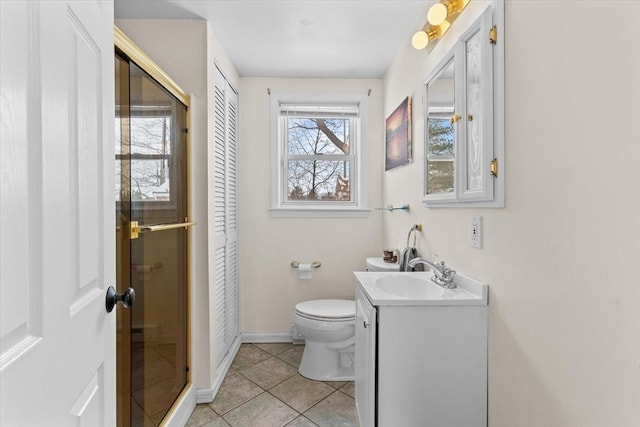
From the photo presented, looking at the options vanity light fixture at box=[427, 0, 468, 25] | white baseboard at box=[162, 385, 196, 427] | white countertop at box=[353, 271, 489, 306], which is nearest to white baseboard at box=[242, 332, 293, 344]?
white baseboard at box=[162, 385, 196, 427]

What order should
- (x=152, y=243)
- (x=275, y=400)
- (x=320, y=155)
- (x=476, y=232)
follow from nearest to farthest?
(x=476, y=232)
(x=152, y=243)
(x=275, y=400)
(x=320, y=155)

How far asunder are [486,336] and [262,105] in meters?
2.47

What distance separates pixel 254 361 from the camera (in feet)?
8.57

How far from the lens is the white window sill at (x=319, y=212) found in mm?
2965

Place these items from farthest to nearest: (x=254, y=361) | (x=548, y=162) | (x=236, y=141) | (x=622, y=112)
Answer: (x=236, y=141)
(x=254, y=361)
(x=548, y=162)
(x=622, y=112)

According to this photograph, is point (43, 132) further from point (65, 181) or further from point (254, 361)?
point (254, 361)

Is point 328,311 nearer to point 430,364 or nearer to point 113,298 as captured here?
point 430,364

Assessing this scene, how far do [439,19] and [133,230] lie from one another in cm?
161

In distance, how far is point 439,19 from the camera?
155cm

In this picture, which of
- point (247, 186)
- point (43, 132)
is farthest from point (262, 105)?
point (43, 132)

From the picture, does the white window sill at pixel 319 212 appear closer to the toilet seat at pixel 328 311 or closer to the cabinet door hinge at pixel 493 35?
the toilet seat at pixel 328 311

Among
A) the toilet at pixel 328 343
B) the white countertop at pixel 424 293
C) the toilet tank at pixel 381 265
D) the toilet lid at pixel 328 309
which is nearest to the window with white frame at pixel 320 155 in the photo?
the toilet tank at pixel 381 265

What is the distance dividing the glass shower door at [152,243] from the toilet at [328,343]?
80 centimetres

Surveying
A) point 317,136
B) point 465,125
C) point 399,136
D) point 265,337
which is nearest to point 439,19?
point 465,125
